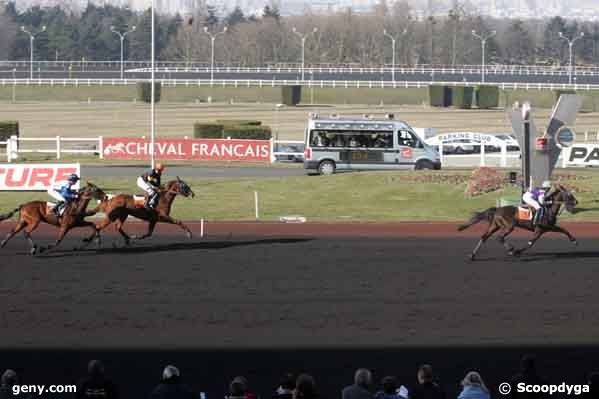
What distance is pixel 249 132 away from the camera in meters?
54.4

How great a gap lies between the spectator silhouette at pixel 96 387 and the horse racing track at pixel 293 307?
11.4 feet

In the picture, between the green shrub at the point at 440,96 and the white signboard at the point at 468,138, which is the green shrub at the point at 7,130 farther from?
the green shrub at the point at 440,96

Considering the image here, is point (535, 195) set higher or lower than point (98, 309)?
higher

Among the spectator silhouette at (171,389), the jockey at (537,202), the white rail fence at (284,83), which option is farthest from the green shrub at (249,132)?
the spectator silhouette at (171,389)

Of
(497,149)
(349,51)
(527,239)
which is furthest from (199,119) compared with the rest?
(349,51)

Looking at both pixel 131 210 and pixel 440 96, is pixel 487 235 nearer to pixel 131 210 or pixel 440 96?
pixel 131 210

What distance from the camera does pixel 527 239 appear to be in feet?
91.6

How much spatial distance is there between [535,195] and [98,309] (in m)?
9.49

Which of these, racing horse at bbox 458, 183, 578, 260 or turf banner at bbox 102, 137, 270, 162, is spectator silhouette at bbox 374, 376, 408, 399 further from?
turf banner at bbox 102, 137, 270, 162

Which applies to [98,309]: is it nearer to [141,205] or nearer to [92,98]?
[141,205]

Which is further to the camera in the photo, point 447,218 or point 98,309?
point 447,218

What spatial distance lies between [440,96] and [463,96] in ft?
8.01

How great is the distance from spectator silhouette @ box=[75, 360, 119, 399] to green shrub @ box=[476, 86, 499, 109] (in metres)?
82.1

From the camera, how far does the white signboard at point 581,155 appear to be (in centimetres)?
4416
